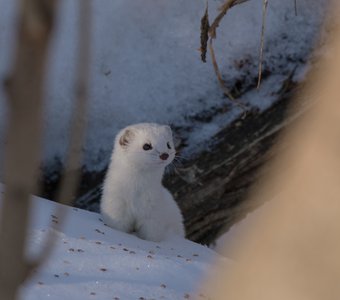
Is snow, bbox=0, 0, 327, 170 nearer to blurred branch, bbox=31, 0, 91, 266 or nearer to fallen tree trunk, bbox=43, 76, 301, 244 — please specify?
fallen tree trunk, bbox=43, 76, 301, 244

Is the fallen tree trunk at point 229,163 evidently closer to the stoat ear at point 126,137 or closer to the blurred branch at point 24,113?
the stoat ear at point 126,137

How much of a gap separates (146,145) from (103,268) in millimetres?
1388

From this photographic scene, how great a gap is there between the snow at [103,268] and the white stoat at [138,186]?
0.95 ft

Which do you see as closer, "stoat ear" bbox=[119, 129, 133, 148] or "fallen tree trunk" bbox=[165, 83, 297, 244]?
"stoat ear" bbox=[119, 129, 133, 148]

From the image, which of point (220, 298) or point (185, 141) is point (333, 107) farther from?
point (185, 141)

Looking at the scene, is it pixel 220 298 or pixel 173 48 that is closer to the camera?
pixel 220 298

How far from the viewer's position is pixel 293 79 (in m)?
5.87

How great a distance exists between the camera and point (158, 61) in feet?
19.9

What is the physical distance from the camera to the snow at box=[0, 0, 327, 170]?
5.92 metres

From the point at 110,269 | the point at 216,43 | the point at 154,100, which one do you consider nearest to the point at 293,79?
the point at 216,43

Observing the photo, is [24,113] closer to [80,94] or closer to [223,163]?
[80,94]

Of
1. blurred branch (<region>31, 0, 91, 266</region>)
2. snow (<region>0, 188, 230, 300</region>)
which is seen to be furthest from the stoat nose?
blurred branch (<region>31, 0, 91, 266</region>)

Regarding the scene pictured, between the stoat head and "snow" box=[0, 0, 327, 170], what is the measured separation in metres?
1.08

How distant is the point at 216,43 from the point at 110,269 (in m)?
2.87
